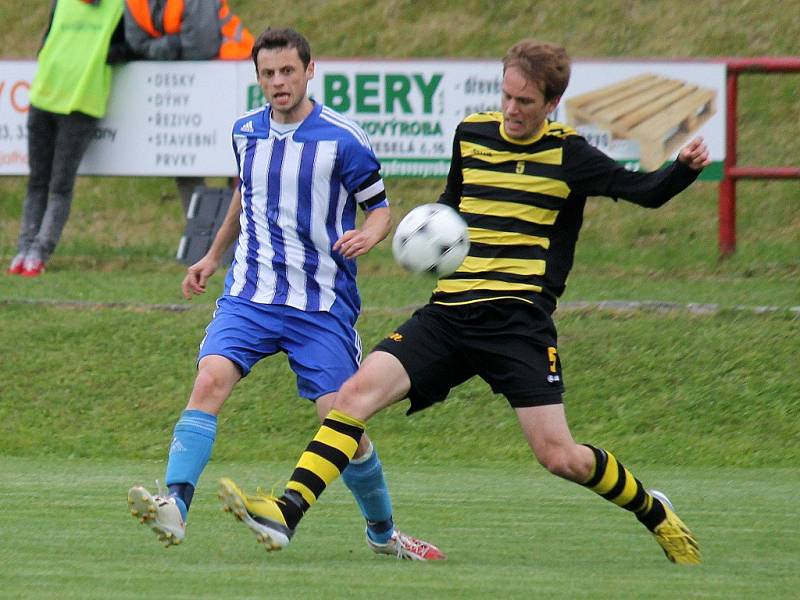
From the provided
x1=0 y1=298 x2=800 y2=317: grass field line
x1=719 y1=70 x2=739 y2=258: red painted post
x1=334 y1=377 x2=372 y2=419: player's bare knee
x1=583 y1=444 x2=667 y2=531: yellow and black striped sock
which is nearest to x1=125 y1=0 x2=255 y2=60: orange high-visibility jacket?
x1=0 y1=298 x2=800 y2=317: grass field line

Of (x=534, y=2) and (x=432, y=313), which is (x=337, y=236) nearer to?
(x=432, y=313)

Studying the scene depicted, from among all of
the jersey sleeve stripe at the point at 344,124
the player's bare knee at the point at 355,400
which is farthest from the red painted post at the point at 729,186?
the player's bare knee at the point at 355,400

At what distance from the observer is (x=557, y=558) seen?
604 centimetres

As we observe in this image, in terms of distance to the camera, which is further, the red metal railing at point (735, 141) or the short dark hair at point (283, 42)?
the red metal railing at point (735, 141)

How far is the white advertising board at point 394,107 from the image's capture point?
1318 cm

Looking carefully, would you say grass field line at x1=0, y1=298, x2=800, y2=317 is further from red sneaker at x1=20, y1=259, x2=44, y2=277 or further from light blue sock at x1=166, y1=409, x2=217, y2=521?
Answer: light blue sock at x1=166, y1=409, x2=217, y2=521

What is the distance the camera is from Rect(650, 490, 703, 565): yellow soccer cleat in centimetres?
603

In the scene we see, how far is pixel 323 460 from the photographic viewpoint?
5.78m

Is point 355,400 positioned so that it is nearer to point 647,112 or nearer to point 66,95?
point 647,112

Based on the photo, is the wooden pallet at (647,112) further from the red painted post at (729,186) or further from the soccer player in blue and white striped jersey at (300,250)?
the soccer player in blue and white striped jersey at (300,250)

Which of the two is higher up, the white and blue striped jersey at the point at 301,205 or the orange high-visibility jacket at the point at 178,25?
the orange high-visibility jacket at the point at 178,25

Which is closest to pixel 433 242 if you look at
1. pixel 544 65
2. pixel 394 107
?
pixel 544 65

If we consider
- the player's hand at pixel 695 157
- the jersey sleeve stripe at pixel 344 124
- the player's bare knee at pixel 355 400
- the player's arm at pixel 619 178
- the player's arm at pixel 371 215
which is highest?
the jersey sleeve stripe at pixel 344 124

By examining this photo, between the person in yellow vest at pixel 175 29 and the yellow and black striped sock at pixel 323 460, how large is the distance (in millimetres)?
8087
